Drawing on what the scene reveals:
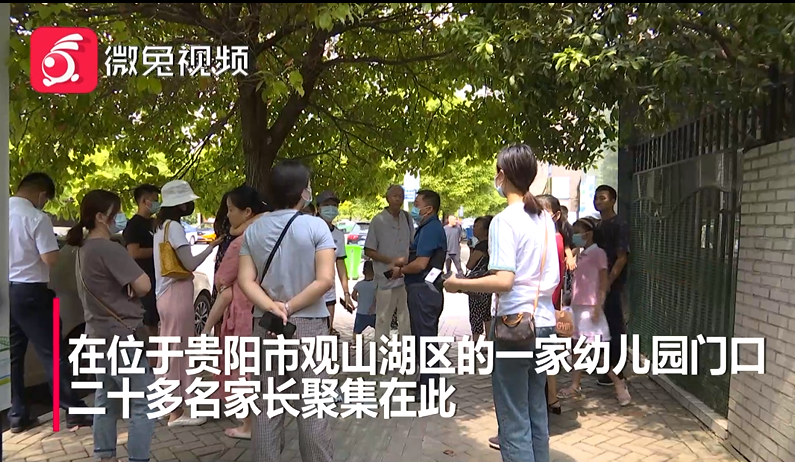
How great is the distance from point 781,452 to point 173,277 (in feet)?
12.9

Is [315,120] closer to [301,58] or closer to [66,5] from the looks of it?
[301,58]

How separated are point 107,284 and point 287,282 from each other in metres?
1.04

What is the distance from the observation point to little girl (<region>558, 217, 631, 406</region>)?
4918 mm

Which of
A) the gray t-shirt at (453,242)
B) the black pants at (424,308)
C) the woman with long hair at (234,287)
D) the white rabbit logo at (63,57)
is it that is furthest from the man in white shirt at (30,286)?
the gray t-shirt at (453,242)

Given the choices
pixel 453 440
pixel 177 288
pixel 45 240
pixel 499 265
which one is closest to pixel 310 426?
pixel 499 265

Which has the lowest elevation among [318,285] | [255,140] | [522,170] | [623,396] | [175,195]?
[623,396]

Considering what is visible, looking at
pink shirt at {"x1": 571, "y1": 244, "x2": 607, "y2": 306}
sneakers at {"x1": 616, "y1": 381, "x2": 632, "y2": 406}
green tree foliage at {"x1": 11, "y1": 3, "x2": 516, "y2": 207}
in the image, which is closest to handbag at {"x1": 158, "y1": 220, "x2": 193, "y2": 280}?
green tree foliage at {"x1": 11, "y1": 3, "x2": 516, "y2": 207}

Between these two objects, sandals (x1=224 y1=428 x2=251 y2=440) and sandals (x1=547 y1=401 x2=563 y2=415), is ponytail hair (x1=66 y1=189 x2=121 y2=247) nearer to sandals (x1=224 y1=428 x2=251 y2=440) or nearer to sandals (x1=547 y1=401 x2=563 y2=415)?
sandals (x1=224 y1=428 x2=251 y2=440)

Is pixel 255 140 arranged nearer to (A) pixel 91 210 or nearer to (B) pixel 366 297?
(B) pixel 366 297

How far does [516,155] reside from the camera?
10.2 feet

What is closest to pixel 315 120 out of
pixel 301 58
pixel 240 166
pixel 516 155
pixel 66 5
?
pixel 240 166

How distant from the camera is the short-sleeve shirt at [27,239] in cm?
423

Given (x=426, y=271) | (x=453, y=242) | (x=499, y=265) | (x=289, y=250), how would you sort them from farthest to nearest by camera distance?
(x=453, y=242) < (x=426, y=271) < (x=289, y=250) < (x=499, y=265)

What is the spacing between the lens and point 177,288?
445 cm
